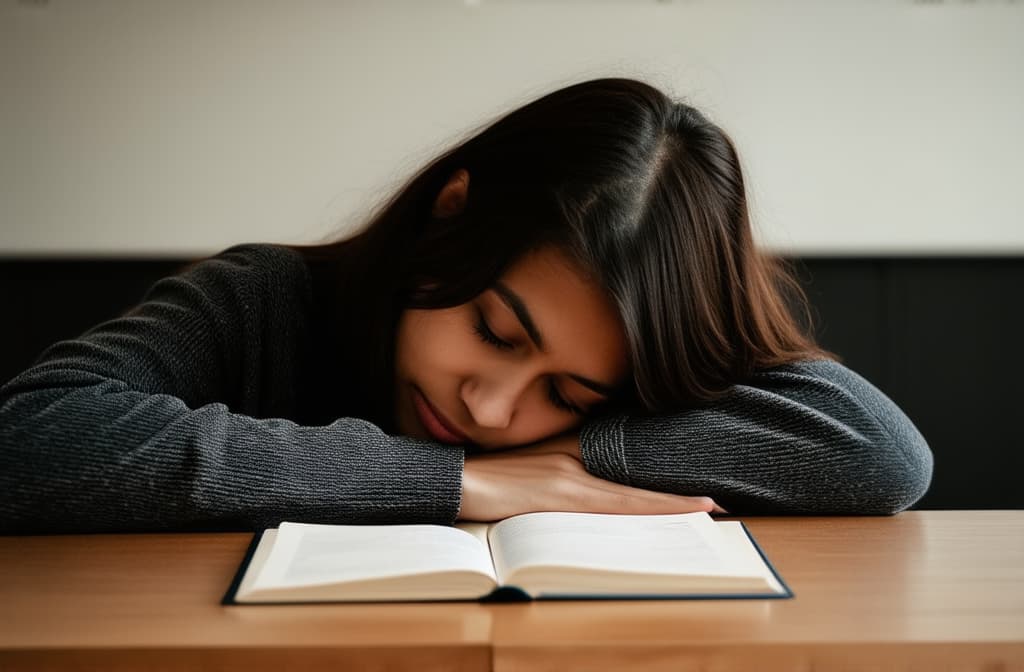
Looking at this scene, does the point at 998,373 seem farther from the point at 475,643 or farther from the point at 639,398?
the point at 475,643

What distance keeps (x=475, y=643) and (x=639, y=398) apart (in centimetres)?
47

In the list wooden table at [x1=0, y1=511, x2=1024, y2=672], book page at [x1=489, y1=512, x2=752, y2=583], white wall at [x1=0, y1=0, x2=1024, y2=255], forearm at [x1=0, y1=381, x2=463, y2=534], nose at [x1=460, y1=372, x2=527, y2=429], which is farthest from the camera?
white wall at [x1=0, y1=0, x2=1024, y2=255]

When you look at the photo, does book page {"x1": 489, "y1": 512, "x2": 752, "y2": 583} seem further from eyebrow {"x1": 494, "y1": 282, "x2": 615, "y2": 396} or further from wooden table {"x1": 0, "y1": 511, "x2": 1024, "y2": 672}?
eyebrow {"x1": 494, "y1": 282, "x2": 615, "y2": 396}

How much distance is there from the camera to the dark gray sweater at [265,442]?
718 millimetres

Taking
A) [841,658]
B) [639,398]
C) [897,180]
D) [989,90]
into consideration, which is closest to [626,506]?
[639,398]

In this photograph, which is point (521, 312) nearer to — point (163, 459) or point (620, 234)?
point (620, 234)

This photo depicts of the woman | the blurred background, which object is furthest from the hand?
the blurred background

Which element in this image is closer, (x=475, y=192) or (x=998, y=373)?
(x=475, y=192)

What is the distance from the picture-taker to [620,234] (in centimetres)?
87

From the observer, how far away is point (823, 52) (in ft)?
5.93

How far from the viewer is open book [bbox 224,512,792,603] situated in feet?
1.89

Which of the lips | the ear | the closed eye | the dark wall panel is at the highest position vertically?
the ear

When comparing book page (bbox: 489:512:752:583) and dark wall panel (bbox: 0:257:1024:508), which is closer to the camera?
book page (bbox: 489:512:752:583)

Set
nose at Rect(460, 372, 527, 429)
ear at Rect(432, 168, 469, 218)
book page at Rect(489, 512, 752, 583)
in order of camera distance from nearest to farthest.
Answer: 1. book page at Rect(489, 512, 752, 583)
2. nose at Rect(460, 372, 527, 429)
3. ear at Rect(432, 168, 469, 218)
